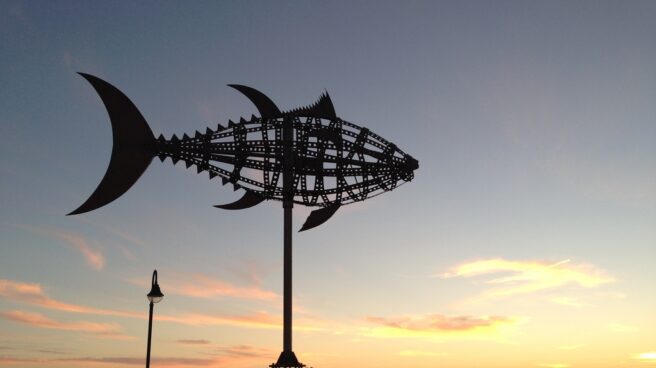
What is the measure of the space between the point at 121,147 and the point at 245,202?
6421mm

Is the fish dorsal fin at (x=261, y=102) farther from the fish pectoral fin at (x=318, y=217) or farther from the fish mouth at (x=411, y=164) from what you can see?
the fish mouth at (x=411, y=164)

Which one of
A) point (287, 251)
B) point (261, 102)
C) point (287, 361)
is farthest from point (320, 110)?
point (287, 361)

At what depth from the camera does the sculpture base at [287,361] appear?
28234 millimetres

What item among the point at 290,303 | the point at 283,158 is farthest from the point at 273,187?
the point at 290,303

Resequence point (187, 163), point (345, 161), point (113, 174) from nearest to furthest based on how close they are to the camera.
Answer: point (113, 174), point (187, 163), point (345, 161)

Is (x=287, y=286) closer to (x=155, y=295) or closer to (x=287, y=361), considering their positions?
(x=287, y=361)

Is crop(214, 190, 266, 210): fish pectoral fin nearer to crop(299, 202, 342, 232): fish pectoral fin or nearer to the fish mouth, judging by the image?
crop(299, 202, 342, 232): fish pectoral fin

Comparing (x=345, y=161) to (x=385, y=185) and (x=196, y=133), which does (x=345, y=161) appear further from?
(x=196, y=133)

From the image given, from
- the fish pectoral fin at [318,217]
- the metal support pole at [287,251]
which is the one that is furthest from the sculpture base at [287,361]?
the fish pectoral fin at [318,217]

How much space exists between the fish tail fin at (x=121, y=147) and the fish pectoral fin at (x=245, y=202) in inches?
187

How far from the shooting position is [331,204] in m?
30.8

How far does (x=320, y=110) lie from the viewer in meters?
30.0

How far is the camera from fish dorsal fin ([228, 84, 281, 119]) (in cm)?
2906

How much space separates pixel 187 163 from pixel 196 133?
1.42 metres
